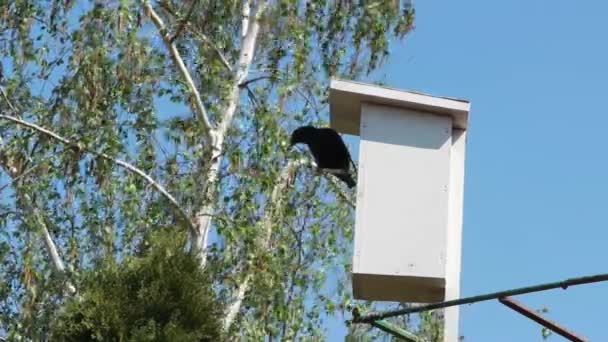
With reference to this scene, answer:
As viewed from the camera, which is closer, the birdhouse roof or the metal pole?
the metal pole

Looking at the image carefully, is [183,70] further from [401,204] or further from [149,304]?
[401,204]

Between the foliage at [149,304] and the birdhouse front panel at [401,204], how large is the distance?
111cm

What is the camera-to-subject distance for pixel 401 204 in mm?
4773

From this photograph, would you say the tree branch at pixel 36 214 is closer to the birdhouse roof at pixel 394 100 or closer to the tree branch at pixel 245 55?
the tree branch at pixel 245 55

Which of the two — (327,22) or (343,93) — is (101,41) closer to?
(327,22)

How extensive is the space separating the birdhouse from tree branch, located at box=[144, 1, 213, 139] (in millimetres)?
4700

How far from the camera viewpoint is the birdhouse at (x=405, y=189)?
455 cm

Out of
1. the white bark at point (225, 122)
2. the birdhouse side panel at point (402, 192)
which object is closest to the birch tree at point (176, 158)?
the white bark at point (225, 122)

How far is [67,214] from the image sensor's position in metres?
10.2

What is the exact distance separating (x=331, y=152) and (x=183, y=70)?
316 cm

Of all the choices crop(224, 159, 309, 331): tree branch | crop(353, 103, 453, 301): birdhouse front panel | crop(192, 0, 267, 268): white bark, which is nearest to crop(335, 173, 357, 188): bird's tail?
crop(192, 0, 267, 268): white bark

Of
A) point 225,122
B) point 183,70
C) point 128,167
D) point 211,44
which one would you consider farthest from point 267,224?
point 211,44

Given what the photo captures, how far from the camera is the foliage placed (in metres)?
5.50

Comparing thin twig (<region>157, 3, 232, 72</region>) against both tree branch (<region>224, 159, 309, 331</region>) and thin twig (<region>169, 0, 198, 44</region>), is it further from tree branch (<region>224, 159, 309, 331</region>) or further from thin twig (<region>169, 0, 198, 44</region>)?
tree branch (<region>224, 159, 309, 331</region>)
